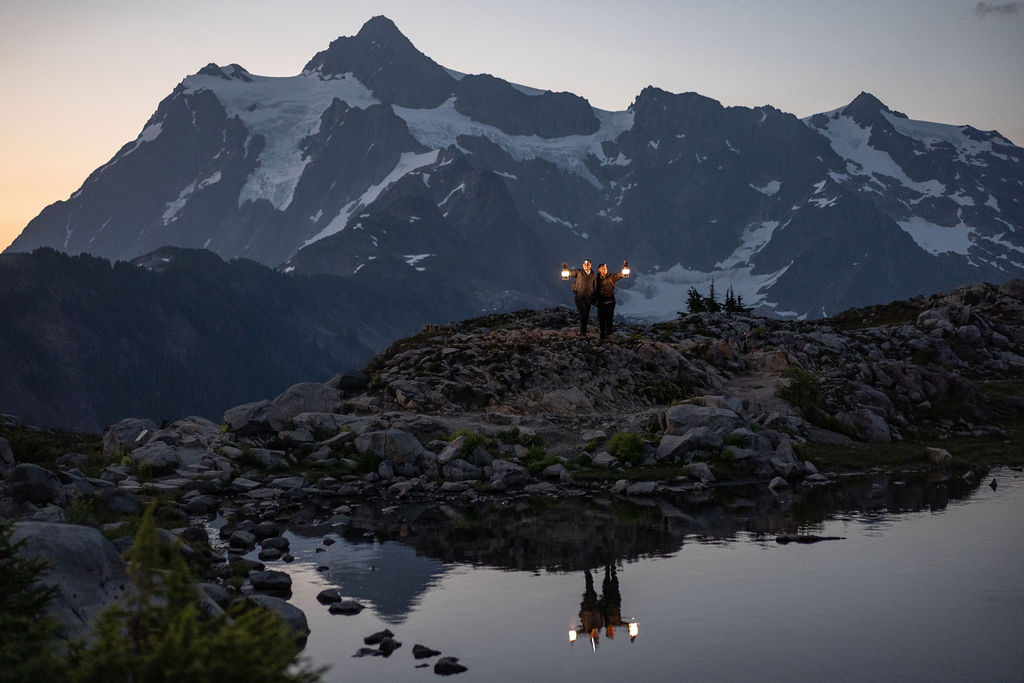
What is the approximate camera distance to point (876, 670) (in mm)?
16344

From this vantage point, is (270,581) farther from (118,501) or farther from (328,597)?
(118,501)

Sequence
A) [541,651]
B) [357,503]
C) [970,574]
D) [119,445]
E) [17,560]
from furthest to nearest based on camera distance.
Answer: [119,445], [357,503], [970,574], [541,651], [17,560]

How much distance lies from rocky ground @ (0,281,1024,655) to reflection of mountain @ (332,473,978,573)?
5.91ft

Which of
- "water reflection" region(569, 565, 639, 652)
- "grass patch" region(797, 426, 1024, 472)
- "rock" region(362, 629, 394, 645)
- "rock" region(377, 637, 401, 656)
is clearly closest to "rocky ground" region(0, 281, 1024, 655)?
"grass patch" region(797, 426, 1024, 472)

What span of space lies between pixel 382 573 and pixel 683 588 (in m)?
8.02

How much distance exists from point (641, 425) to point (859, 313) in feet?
177

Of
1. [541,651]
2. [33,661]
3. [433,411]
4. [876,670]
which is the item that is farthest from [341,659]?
[433,411]

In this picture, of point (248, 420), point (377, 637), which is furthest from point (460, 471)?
point (377, 637)

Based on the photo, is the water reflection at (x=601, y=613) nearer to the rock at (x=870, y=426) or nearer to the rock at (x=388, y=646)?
the rock at (x=388, y=646)

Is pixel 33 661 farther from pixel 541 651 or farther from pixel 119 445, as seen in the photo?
pixel 119 445

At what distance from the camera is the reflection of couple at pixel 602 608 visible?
63.6 ft

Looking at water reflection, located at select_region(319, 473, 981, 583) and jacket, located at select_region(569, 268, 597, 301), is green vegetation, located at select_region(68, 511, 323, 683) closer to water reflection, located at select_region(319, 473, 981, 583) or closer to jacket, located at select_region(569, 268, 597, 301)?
water reflection, located at select_region(319, 473, 981, 583)

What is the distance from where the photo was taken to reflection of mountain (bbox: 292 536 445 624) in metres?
21.6

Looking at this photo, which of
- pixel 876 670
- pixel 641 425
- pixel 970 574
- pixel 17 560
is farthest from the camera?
pixel 641 425
